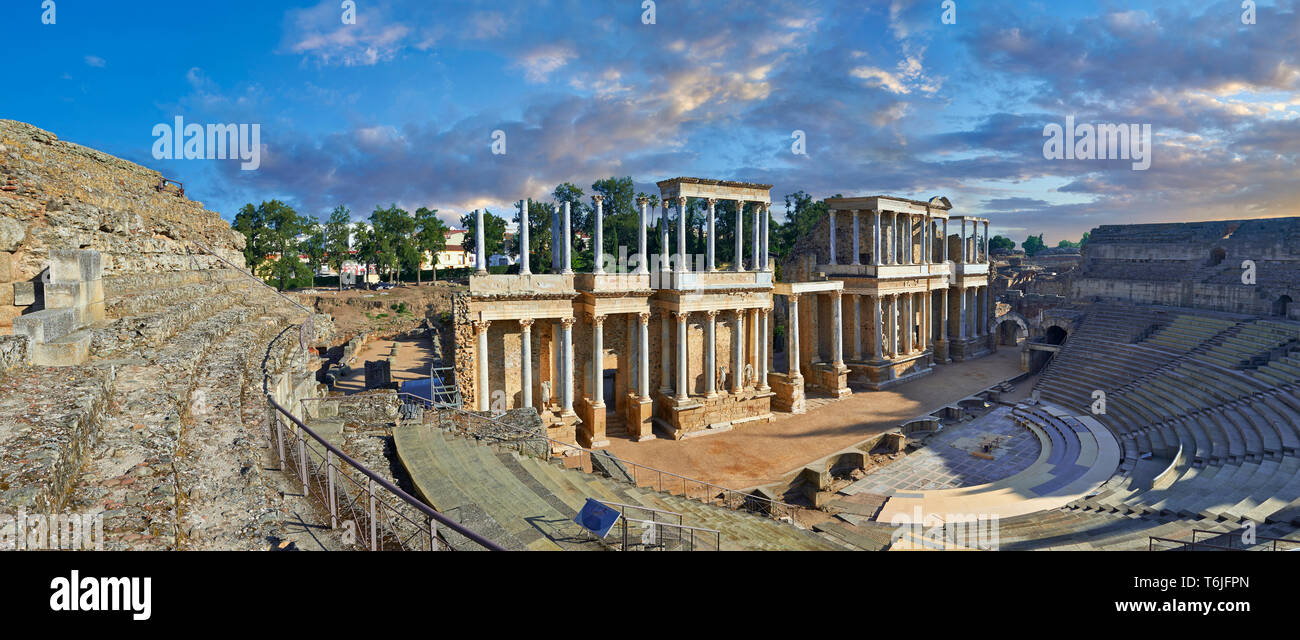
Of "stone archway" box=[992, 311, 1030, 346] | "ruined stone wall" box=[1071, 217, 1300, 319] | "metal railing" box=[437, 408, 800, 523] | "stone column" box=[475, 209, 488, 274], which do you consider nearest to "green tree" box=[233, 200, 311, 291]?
"stone column" box=[475, 209, 488, 274]

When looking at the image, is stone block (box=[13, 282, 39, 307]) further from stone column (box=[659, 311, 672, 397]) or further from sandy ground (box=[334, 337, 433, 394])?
stone column (box=[659, 311, 672, 397])

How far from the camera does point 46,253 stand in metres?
12.0

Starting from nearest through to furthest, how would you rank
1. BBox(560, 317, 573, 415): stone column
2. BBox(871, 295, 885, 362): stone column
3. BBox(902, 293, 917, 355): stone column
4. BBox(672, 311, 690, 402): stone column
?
BBox(560, 317, 573, 415): stone column, BBox(672, 311, 690, 402): stone column, BBox(871, 295, 885, 362): stone column, BBox(902, 293, 917, 355): stone column

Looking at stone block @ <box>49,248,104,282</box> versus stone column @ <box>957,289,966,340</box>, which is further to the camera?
stone column @ <box>957,289,966,340</box>

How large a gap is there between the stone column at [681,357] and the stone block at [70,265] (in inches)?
682

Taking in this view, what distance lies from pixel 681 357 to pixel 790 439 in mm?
5356

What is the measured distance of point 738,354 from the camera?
86.2 feet

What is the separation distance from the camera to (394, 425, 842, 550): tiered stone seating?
991 centimetres

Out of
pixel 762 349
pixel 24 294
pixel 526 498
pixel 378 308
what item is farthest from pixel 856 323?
pixel 378 308

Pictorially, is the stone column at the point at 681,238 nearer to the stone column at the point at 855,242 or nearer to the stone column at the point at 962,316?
the stone column at the point at 855,242

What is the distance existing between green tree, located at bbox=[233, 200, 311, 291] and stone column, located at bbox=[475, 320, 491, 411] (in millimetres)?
40566

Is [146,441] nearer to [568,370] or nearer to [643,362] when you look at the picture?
[568,370]
